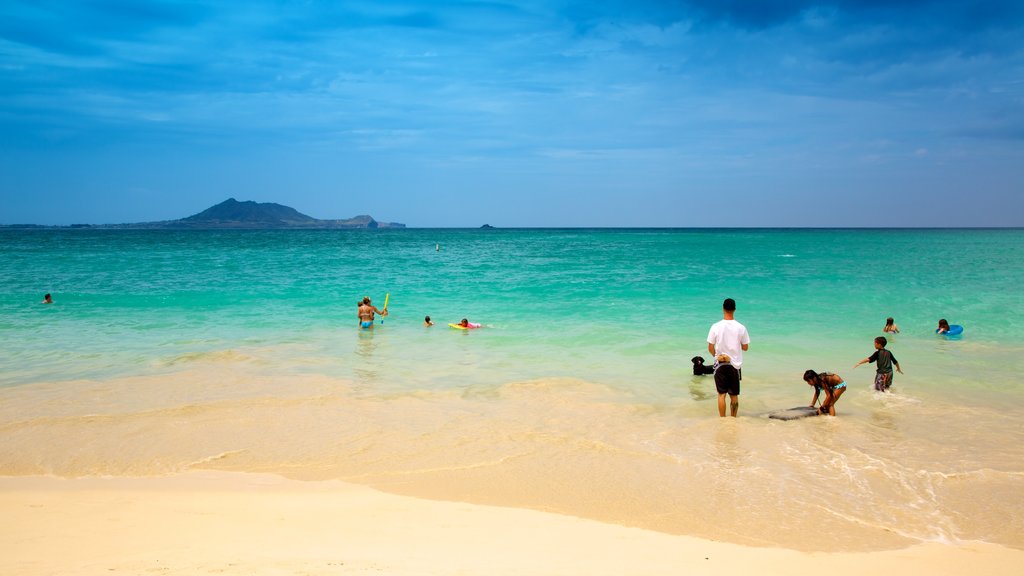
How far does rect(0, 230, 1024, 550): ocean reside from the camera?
647 centimetres

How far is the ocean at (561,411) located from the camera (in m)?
6.47

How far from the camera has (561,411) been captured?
32.0ft

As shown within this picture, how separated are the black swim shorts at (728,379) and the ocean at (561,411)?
489mm

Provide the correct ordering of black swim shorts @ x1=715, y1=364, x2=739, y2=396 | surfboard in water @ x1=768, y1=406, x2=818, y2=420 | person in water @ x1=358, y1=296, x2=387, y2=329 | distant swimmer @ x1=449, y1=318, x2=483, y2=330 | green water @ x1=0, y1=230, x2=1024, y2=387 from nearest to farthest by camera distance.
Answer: black swim shorts @ x1=715, y1=364, x2=739, y2=396 < surfboard in water @ x1=768, y1=406, x2=818, y2=420 < green water @ x1=0, y1=230, x2=1024, y2=387 < distant swimmer @ x1=449, y1=318, x2=483, y2=330 < person in water @ x1=358, y1=296, x2=387, y2=329

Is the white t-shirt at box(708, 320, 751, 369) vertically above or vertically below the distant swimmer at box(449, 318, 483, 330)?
above

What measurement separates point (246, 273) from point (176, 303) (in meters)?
14.3

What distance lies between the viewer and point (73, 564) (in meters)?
4.59

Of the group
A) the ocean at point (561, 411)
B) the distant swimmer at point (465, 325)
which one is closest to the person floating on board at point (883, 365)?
the ocean at point (561, 411)

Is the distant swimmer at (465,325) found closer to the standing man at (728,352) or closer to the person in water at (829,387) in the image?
the standing man at (728,352)

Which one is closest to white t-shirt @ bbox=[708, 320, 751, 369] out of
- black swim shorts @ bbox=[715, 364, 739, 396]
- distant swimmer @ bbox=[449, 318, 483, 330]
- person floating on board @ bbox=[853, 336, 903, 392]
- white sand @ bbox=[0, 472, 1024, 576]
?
black swim shorts @ bbox=[715, 364, 739, 396]

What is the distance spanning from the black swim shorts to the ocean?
0.49 m

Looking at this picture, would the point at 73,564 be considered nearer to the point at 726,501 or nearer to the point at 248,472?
the point at 248,472

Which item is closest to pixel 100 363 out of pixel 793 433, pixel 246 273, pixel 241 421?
pixel 241 421

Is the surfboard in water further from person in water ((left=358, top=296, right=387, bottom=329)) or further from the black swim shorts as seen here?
person in water ((left=358, top=296, right=387, bottom=329))
